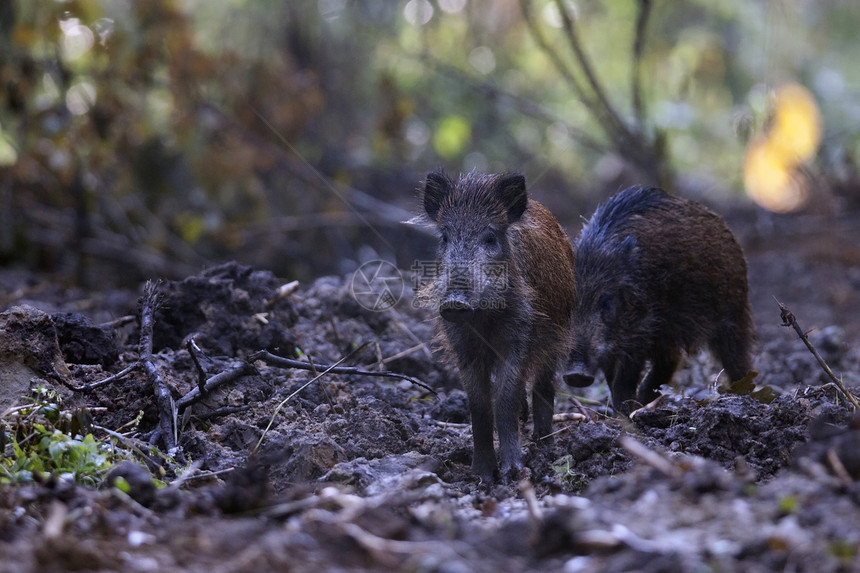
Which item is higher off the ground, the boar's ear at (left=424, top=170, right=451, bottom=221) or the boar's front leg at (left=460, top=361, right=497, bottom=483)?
the boar's ear at (left=424, top=170, right=451, bottom=221)

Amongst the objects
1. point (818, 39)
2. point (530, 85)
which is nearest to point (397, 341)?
point (530, 85)

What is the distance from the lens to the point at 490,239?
4945 mm

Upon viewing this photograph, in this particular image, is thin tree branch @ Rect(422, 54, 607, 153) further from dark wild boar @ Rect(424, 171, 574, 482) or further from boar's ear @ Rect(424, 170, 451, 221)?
dark wild boar @ Rect(424, 171, 574, 482)

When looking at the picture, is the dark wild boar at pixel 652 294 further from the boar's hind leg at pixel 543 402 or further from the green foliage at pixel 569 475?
the green foliage at pixel 569 475

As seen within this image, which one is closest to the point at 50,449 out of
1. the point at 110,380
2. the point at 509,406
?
A: the point at 110,380

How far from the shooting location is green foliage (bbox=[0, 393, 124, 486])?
358 centimetres

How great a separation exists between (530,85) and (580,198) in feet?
10.0

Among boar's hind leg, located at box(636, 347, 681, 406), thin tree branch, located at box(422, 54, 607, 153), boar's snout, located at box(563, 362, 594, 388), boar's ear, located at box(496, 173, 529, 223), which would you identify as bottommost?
boar's hind leg, located at box(636, 347, 681, 406)

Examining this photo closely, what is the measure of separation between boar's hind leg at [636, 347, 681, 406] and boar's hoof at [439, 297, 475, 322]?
Answer: 2.34 meters

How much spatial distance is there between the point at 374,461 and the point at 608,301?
237 cm

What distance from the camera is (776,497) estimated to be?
2984 millimetres

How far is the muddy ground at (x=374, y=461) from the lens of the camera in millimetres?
2725

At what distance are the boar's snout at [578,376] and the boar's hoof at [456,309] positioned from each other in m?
1.43

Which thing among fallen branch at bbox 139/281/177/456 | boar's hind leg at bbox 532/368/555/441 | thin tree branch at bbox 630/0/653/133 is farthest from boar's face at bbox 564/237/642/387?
thin tree branch at bbox 630/0/653/133
